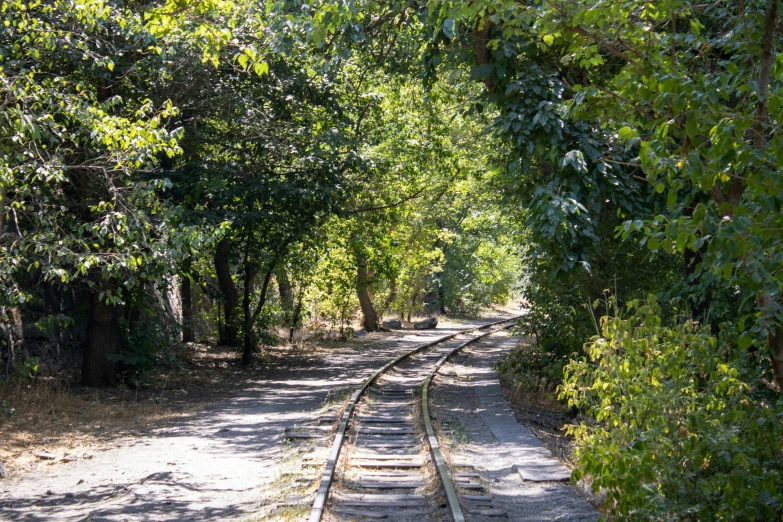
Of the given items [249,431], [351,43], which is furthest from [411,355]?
[351,43]

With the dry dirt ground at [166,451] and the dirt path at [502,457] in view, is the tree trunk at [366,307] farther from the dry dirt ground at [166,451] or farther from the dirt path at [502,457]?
the dirt path at [502,457]

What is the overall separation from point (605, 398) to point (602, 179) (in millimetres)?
4041

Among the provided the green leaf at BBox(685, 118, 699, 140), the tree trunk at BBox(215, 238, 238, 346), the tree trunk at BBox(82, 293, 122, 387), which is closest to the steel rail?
the green leaf at BBox(685, 118, 699, 140)

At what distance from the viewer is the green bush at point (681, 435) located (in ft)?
18.1

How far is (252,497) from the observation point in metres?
8.12

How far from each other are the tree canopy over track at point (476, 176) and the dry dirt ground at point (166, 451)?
1.47 meters

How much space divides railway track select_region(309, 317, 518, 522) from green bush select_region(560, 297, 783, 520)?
5.58 feet

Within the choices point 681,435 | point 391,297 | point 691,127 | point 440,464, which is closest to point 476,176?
point 440,464

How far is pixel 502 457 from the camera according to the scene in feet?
33.4

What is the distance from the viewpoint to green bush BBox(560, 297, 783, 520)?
5.53 meters

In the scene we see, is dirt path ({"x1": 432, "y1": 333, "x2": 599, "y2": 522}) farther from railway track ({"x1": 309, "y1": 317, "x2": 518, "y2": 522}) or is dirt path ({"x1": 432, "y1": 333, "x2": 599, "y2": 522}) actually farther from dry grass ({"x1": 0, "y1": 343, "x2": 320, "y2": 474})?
dry grass ({"x1": 0, "y1": 343, "x2": 320, "y2": 474})

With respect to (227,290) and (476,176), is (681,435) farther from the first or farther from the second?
(227,290)

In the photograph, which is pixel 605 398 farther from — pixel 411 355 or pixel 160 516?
pixel 411 355

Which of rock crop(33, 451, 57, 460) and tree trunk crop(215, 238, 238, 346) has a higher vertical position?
tree trunk crop(215, 238, 238, 346)
